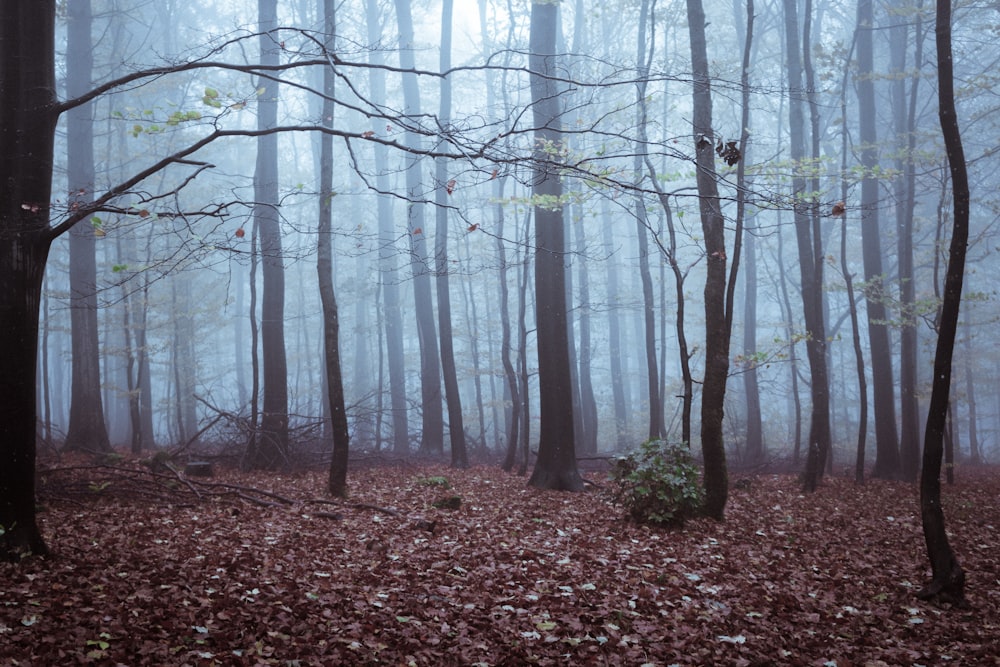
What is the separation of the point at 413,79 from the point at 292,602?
17.6 metres

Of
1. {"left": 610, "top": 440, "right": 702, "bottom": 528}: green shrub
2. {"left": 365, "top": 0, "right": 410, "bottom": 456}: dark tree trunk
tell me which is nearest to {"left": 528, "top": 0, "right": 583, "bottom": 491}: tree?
{"left": 610, "top": 440, "right": 702, "bottom": 528}: green shrub

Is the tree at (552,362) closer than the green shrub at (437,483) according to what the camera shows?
No

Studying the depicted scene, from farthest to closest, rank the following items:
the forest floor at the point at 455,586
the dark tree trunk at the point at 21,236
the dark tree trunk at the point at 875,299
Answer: the dark tree trunk at the point at 875,299, the dark tree trunk at the point at 21,236, the forest floor at the point at 455,586

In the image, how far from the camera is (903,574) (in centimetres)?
701

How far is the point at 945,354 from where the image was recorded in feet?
19.8

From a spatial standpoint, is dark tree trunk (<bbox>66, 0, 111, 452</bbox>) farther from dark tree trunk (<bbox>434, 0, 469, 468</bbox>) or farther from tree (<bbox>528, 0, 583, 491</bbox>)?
tree (<bbox>528, 0, 583, 491</bbox>)

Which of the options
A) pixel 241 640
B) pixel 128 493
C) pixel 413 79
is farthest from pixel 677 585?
pixel 413 79

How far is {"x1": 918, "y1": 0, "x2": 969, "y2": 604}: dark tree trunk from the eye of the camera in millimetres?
6023

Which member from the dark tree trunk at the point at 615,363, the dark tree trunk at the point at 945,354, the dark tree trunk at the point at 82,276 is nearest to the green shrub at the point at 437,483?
the dark tree trunk at the point at 82,276

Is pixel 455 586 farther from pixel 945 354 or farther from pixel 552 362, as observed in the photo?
pixel 552 362

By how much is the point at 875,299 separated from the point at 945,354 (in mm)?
9311

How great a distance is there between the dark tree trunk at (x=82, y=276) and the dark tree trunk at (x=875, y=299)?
1549cm

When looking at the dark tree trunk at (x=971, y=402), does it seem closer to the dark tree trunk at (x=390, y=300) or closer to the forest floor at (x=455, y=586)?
the forest floor at (x=455, y=586)

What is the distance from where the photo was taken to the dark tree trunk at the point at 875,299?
14.4 meters
